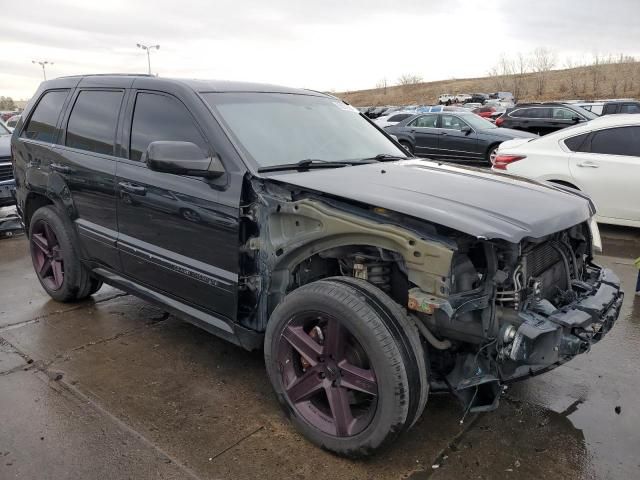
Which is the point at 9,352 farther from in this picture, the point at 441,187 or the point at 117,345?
the point at 441,187

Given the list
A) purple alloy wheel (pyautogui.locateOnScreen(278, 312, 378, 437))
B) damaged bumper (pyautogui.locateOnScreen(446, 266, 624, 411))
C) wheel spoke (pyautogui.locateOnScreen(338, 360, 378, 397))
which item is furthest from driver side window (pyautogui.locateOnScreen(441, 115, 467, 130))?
wheel spoke (pyautogui.locateOnScreen(338, 360, 378, 397))

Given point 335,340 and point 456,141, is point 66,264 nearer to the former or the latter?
point 335,340

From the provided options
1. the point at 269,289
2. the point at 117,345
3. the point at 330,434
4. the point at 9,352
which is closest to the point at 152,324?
the point at 117,345

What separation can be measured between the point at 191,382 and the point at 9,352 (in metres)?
1.48

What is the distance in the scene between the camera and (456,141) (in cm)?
1334

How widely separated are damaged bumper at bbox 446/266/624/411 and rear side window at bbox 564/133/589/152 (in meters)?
4.86

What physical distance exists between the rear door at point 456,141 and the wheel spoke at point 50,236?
406 inches

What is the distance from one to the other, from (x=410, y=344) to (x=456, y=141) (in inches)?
454

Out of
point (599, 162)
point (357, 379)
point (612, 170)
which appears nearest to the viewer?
point (357, 379)

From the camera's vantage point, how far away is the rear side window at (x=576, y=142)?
23.4 feet

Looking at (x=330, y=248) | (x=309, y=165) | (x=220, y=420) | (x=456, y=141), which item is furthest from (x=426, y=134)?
(x=220, y=420)

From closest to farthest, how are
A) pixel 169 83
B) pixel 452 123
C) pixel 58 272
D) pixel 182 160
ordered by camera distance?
pixel 182 160 → pixel 169 83 → pixel 58 272 → pixel 452 123

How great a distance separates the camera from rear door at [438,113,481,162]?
13.0 meters

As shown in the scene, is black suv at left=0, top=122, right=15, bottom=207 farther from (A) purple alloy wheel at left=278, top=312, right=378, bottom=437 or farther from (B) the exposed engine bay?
(A) purple alloy wheel at left=278, top=312, right=378, bottom=437
